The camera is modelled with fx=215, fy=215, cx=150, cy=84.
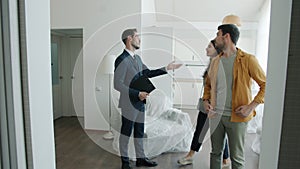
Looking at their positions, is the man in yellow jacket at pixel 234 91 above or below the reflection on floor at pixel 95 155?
above

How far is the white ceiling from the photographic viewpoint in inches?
185

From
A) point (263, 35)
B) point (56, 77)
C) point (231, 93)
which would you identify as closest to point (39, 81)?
point (231, 93)

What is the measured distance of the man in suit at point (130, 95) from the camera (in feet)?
6.75

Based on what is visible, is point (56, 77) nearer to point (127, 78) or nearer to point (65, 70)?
point (65, 70)

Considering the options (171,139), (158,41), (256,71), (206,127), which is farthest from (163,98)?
(256,71)

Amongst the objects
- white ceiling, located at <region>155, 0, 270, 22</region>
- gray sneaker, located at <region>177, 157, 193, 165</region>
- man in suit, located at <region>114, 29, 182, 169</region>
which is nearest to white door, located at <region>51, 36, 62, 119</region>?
white ceiling, located at <region>155, 0, 270, 22</region>

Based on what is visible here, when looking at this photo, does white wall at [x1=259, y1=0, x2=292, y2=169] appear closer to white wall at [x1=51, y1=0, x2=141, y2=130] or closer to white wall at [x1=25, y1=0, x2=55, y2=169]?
white wall at [x1=25, y1=0, x2=55, y2=169]

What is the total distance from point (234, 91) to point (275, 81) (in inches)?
36.4

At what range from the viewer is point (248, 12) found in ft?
15.8

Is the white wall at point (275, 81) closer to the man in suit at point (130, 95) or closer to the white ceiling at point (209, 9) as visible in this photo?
the man in suit at point (130, 95)

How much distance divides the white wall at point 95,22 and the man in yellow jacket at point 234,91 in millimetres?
2214

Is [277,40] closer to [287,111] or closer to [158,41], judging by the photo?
[287,111]

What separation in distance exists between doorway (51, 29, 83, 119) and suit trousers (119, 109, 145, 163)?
224 centimetres

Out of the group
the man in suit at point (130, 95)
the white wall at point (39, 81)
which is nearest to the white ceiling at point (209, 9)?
the man in suit at point (130, 95)
